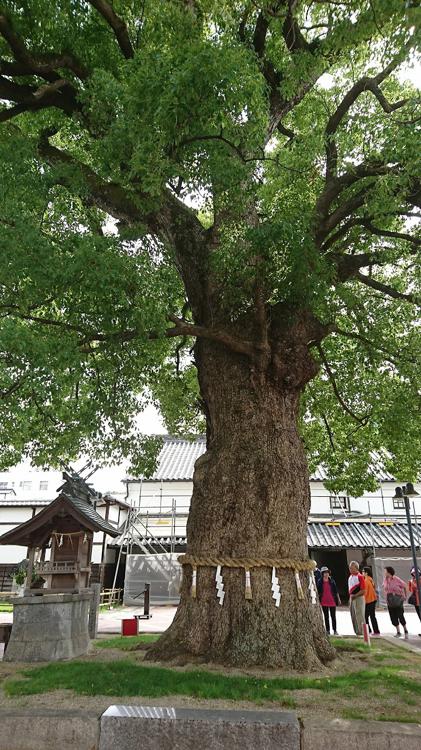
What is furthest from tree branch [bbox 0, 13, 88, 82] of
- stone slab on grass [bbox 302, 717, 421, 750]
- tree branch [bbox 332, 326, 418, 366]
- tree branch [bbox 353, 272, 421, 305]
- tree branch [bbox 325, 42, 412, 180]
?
stone slab on grass [bbox 302, 717, 421, 750]

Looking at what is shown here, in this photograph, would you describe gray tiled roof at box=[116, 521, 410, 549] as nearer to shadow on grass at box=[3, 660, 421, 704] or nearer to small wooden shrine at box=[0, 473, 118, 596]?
small wooden shrine at box=[0, 473, 118, 596]

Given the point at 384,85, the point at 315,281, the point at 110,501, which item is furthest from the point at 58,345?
the point at 110,501

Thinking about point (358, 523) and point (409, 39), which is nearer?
point (409, 39)

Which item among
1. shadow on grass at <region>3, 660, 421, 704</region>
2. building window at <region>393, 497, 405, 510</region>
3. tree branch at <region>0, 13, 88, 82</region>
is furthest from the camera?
building window at <region>393, 497, 405, 510</region>

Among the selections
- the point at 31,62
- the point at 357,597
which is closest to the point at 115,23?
the point at 31,62

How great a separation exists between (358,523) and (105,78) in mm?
22910

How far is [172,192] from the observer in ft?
27.3

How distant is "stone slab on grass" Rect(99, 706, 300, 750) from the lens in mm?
4090

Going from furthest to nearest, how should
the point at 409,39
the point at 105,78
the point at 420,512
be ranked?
1. the point at 420,512
2. the point at 105,78
3. the point at 409,39

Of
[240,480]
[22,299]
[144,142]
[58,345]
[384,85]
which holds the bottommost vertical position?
[240,480]

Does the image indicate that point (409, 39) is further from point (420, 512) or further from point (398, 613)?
point (420, 512)

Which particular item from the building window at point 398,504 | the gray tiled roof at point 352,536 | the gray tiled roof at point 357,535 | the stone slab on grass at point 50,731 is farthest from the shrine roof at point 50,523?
the building window at point 398,504

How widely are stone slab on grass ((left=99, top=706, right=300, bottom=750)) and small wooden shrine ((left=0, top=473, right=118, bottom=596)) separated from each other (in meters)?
5.39

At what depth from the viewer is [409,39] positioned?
5.52m
